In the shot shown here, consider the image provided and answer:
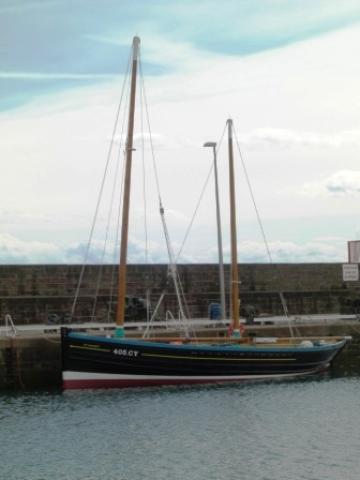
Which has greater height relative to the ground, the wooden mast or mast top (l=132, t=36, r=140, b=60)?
mast top (l=132, t=36, r=140, b=60)

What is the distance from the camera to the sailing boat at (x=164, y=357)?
2625 cm

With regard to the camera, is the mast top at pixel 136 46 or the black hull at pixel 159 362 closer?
the black hull at pixel 159 362

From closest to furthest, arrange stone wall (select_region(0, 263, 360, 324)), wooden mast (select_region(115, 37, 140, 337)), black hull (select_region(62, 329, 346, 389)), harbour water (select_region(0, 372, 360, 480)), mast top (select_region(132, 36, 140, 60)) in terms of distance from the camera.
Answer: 1. harbour water (select_region(0, 372, 360, 480))
2. black hull (select_region(62, 329, 346, 389))
3. wooden mast (select_region(115, 37, 140, 337))
4. mast top (select_region(132, 36, 140, 60))
5. stone wall (select_region(0, 263, 360, 324))

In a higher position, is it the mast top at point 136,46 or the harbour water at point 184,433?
the mast top at point 136,46

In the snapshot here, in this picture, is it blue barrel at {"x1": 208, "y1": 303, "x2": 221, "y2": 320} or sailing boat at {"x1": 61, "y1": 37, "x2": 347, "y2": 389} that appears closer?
sailing boat at {"x1": 61, "y1": 37, "x2": 347, "y2": 389}

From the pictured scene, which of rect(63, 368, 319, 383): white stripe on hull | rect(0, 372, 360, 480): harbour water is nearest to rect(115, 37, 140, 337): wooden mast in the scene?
rect(63, 368, 319, 383): white stripe on hull

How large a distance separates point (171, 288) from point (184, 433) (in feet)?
49.9

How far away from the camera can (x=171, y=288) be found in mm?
35750

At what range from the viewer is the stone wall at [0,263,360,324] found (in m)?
33.2

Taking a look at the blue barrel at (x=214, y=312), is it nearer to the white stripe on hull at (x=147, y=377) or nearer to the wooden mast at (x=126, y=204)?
the white stripe on hull at (x=147, y=377)

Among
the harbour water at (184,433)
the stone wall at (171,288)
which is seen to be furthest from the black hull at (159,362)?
the stone wall at (171,288)

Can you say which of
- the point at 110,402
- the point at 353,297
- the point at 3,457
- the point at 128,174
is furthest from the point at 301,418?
the point at 353,297

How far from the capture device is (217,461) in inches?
725

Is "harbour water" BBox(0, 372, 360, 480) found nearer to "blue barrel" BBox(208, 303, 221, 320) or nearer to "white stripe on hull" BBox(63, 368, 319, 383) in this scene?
"white stripe on hull" BBox(63, 368, 319, 383)
